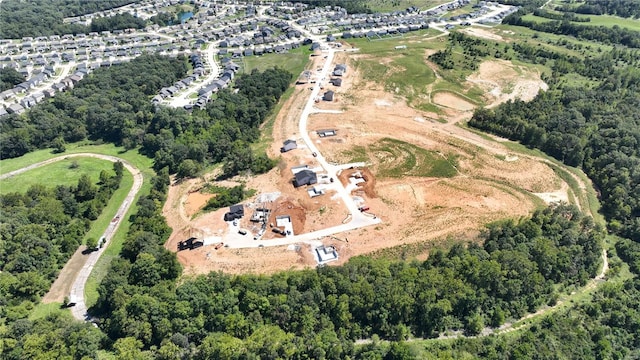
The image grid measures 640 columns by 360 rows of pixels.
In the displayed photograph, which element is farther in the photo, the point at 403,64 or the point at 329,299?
the point at 403,64

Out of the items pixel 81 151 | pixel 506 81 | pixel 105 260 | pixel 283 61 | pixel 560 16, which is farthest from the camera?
pixel 560 16

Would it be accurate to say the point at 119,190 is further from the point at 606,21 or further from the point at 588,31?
the point at 606,21

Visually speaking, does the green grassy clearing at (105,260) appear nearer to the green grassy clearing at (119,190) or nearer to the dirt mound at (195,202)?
the green grassy clearing at (119,190)

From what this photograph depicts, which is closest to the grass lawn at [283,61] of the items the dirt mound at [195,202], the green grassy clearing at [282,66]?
the green grassy clearing at [282,66]

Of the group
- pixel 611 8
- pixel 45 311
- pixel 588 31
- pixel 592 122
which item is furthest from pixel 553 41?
pixel 45 311

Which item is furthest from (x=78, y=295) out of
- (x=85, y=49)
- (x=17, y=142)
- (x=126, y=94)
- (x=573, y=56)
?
(x=573, y=56)

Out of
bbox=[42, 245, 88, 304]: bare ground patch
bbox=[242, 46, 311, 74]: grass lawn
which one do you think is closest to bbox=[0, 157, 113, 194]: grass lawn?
bbox=[42, 245, 88, 304]: bare ground patch

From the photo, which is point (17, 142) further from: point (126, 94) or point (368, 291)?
point (368, 291)
